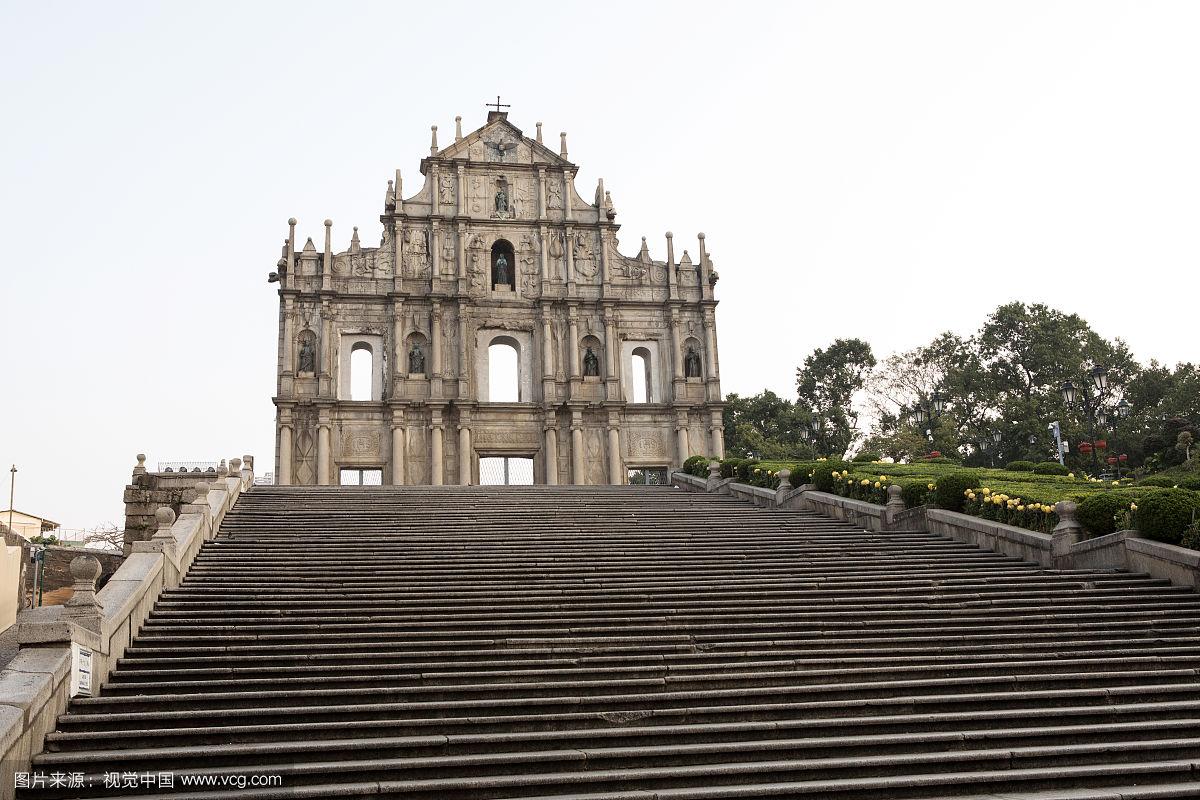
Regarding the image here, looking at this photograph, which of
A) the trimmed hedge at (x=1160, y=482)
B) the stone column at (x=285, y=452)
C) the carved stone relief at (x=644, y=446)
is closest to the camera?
the trimmed hedge at (x=1160, y=482)

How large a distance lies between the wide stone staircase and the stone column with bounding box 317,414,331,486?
1682 centimetres

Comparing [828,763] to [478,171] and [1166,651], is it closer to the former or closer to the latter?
[1166,651]

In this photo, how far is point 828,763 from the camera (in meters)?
8.62

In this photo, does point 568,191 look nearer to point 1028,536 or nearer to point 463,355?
point 463,355

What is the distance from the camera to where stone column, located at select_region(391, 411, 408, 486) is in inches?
1319

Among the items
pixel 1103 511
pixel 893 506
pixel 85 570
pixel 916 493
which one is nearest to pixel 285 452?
pixel 893 506

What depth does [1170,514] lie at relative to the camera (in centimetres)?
1473

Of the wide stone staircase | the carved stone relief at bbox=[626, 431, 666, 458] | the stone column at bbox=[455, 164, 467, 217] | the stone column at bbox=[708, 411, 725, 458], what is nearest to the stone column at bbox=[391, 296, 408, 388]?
the stone column at bbox=[455, 164, 467, 217]

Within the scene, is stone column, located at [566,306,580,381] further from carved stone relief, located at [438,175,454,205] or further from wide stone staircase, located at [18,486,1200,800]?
wide stone staircase, located at [18,486,1200,800]

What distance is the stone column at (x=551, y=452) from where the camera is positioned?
113 ft

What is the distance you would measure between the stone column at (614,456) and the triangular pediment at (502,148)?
1070 centimetres

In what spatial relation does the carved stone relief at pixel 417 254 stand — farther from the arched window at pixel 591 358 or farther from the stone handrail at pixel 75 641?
→ the stone handrail at pixel 75 641

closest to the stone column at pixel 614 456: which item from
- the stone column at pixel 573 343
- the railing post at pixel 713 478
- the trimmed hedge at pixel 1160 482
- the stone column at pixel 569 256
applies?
the stone column at pixel 573 343

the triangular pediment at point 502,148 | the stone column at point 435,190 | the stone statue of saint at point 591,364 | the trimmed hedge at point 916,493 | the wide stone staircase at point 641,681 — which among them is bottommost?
the wide stone staircase at point 641,681
